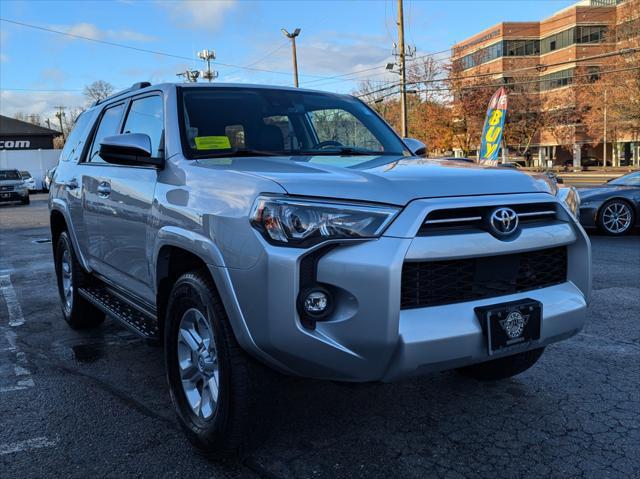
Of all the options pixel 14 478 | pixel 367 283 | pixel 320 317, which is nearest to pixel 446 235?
pixel 367 283

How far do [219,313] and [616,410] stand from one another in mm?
2380

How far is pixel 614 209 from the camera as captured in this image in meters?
11.0

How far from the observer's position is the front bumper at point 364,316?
2391 millimetres

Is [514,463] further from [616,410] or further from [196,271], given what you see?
[196,271]

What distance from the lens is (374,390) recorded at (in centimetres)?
383

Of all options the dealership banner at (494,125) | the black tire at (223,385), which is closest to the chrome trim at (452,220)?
the black tire at (223,385)

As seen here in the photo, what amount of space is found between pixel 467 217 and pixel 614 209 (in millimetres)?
9638

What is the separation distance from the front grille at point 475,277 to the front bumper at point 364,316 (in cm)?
6

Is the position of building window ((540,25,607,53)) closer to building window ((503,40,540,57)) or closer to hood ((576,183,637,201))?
building window ((503,40,540,57))

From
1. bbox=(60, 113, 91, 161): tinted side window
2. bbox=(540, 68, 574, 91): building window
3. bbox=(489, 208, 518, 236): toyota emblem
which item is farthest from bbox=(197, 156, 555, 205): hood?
bbox=(540, 68, 574, 91): building window

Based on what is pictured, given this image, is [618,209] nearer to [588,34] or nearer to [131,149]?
[131,149]

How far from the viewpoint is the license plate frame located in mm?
2596

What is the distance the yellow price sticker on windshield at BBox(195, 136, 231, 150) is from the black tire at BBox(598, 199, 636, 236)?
30.6ft

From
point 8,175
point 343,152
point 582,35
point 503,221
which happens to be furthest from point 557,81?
point 503,221
